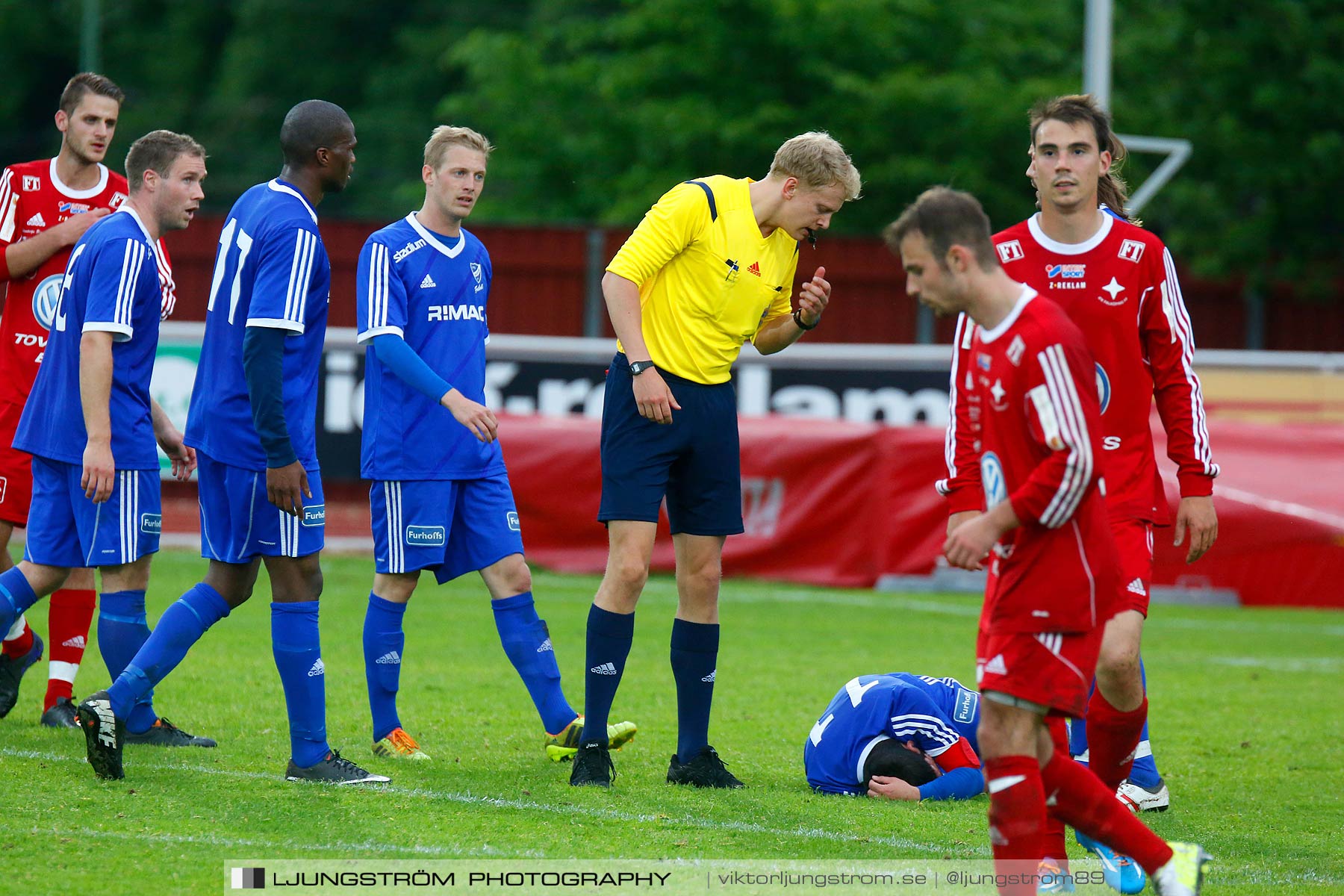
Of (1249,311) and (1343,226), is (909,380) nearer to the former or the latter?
(1249,311)

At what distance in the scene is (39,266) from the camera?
6965 mm

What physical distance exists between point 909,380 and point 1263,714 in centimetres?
608

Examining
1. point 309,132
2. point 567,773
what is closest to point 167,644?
point 567,773

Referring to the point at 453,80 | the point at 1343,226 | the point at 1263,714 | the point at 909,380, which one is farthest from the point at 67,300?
the point at 453,80

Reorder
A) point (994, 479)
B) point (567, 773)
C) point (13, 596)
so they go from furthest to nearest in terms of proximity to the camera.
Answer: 1. point (13, 596)
2. point (567, 773)
3. point (994, 479)

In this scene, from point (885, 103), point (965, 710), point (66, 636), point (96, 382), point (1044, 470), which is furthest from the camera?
point (885, 103)

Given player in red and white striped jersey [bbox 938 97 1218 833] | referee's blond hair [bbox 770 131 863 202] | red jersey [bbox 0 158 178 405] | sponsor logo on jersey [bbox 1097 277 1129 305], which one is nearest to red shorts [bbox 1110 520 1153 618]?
player in red and white striped jersey [bbox 938 97 1218 833]

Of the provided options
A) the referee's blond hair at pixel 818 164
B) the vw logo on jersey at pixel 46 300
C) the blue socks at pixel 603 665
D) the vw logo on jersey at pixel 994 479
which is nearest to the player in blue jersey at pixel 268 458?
the blue socks at pixel 603 665

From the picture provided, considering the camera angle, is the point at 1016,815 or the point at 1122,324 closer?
the point at 1016,815

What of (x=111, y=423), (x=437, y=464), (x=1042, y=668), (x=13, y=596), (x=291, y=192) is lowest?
(x=13, y=596)

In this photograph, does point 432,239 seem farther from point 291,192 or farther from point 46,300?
point 46,300

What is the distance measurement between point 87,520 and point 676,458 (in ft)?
7.57

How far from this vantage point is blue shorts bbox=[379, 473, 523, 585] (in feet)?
20.5

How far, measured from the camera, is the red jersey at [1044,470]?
12.9 ft
